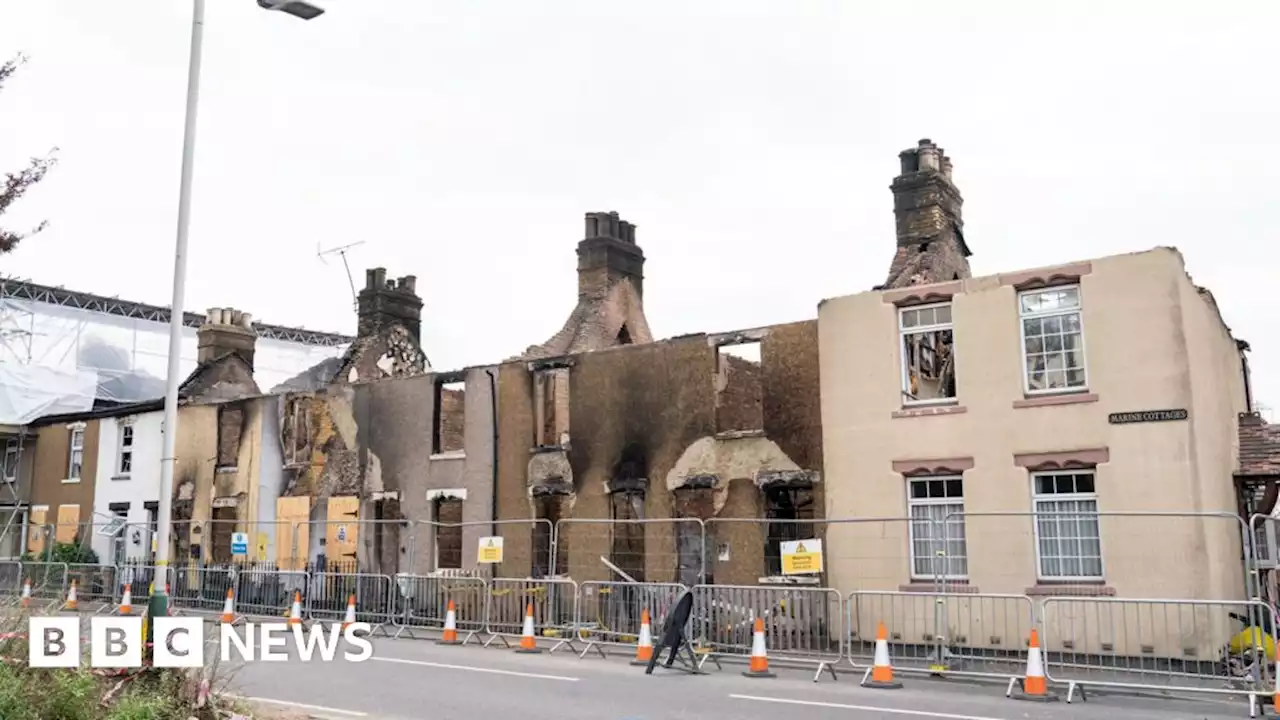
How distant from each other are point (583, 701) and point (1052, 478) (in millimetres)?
9487

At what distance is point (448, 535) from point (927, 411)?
1315 centimetres

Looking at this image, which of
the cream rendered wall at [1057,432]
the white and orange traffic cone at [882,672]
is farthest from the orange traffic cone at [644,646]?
the cream rendered wall at [1057,432]

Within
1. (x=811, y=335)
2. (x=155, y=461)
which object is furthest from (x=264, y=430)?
(x=811, y=335)

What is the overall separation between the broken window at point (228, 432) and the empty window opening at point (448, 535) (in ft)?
28.8

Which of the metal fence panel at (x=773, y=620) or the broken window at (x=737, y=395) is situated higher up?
the broken window at (x=737, y=395)

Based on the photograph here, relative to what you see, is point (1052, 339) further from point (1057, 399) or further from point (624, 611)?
point (624, 611)

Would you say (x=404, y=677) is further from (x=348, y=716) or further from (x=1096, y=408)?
(x=1096, y=408)

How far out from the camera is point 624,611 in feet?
58.9

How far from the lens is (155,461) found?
107ft

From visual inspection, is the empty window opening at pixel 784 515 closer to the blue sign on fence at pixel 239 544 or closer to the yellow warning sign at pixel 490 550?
the yellow warning sign at pixel 490 550

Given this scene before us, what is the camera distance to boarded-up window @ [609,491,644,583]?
73.5 feet

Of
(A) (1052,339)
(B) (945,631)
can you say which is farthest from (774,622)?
(A) (1052,339)

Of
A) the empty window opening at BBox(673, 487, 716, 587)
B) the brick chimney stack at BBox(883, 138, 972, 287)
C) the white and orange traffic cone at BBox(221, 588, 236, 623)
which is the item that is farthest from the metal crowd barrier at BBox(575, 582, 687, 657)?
the brick chimney stack at BBox(883, 138, 972, 287)

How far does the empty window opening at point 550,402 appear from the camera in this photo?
24781 mm
